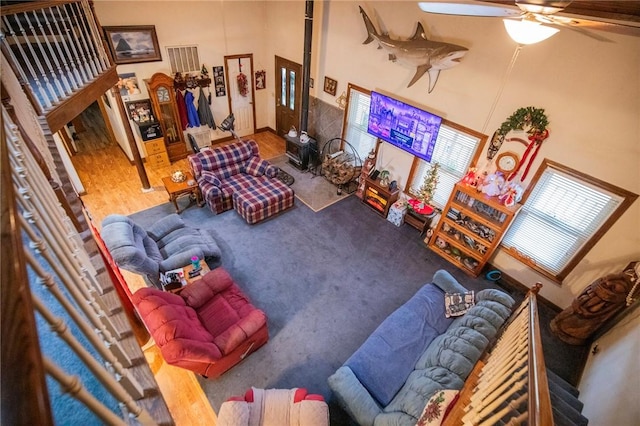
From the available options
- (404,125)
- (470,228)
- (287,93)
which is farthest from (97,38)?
(470,228)

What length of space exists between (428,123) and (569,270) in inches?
107

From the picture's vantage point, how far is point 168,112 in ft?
19.7

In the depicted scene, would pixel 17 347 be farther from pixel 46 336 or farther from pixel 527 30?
pixel 527 30

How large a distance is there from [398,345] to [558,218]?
265 cm

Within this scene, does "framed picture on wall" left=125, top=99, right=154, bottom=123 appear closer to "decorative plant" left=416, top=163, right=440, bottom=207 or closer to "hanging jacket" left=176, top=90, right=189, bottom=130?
"hanging jacket" left=176, top=90, right=189, bottom=130

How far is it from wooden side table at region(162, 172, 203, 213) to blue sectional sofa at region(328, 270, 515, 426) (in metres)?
3.81

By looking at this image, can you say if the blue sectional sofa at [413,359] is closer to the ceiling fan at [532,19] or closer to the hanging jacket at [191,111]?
the ceiling fan at [532,19]

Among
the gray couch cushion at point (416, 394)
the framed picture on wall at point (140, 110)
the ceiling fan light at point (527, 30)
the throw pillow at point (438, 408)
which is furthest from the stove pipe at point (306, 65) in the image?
the throw pillow at point (438, 408)

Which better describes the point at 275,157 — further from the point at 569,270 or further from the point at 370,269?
the point at 569,270

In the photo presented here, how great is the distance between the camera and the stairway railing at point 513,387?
1.38m

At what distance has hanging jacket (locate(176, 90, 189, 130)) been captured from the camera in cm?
602

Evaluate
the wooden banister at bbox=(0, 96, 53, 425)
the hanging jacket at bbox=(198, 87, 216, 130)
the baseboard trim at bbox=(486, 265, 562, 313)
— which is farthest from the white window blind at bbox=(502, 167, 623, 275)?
the hanging jacket at bbox=(198, 87, 216, 130)

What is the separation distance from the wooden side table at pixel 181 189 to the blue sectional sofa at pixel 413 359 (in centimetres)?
381

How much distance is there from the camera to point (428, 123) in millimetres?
4484
